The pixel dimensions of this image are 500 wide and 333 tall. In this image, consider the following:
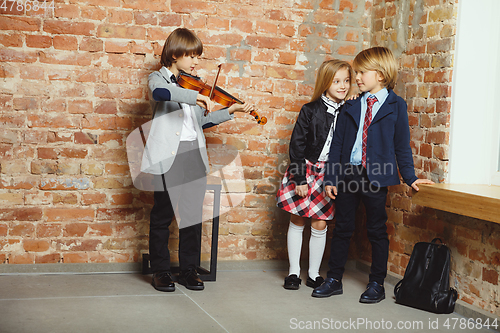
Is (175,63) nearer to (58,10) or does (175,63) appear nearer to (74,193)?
(58,10)

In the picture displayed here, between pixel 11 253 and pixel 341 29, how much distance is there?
2348mm

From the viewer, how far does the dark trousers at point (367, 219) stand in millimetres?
2480

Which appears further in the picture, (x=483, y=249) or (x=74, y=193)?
(x=74, y=193)

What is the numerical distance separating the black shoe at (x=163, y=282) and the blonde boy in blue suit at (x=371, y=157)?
737mm

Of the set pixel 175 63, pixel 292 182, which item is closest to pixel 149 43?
pixel 175 63

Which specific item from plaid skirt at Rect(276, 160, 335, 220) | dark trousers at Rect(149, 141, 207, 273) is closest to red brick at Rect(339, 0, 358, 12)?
plaid skirt at Rect(276, 160, 335, 220)

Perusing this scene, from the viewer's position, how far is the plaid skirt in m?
2.66

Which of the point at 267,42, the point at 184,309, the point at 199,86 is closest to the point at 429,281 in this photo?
the point at 184,309

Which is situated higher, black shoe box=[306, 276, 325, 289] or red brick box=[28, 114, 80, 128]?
red brick box=[28, 114, 80, 128]

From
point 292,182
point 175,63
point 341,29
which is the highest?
point 341,29

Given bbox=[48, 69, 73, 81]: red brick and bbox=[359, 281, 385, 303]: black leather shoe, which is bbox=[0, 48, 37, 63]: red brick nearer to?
bbox=[48, 69, 73, 81]: red brick

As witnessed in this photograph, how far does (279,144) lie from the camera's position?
10.1 feet

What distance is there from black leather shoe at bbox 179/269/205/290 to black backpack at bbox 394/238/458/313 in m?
1.00

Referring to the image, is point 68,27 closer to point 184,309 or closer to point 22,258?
point 22,258
